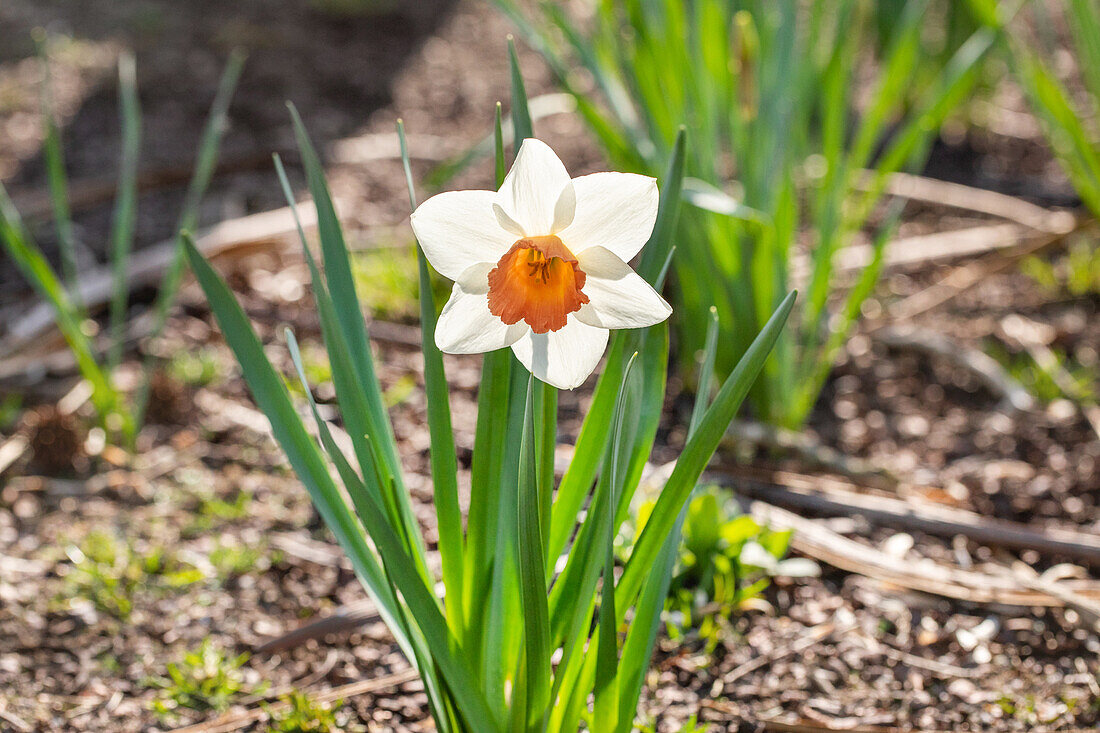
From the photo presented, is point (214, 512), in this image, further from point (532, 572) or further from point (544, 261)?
point (544, 261)

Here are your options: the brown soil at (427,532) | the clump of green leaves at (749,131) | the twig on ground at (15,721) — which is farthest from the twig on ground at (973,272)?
the twig on ground at (15,721)

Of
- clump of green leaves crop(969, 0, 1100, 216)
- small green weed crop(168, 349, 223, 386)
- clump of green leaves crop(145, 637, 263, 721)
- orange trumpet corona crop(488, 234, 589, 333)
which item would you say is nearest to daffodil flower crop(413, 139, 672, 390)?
orange trumpet corona crop(488, 234, 589, 333)

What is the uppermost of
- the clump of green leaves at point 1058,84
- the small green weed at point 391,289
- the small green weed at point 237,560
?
the clump of green leaves at point 1058,84

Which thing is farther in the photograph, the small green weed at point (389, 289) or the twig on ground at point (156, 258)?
the small green weed at point (389, 289)

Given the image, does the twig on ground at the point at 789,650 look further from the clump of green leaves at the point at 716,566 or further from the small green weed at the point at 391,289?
the small green weed at the point at 391,289

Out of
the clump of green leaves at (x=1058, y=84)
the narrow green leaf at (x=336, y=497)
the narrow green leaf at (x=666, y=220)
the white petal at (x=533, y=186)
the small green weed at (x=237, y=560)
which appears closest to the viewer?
the white petal at (x=533, y=186)

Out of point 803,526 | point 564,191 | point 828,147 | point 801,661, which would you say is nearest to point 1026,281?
point 828,147

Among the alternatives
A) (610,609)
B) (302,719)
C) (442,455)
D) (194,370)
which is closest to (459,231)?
(442,455)
